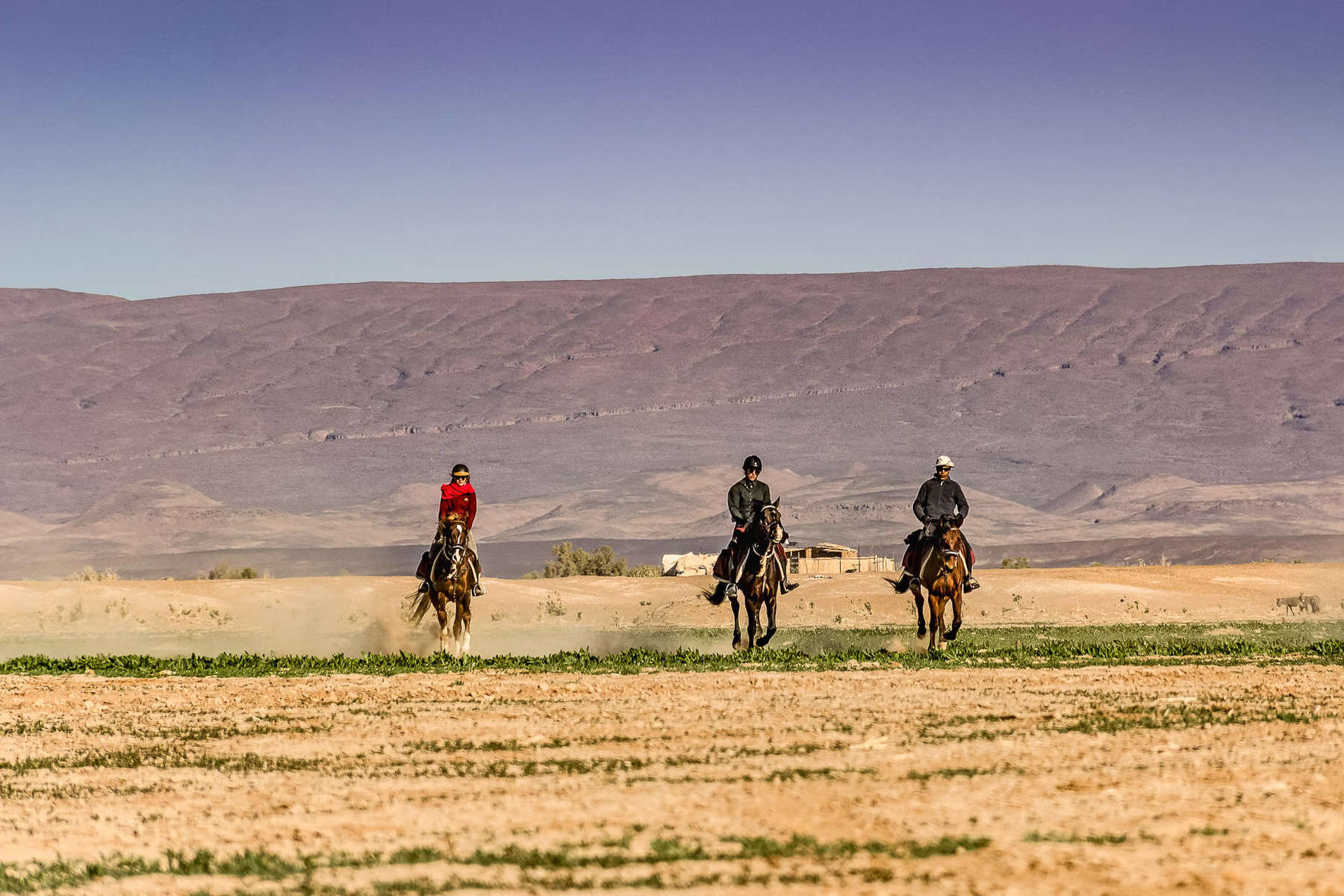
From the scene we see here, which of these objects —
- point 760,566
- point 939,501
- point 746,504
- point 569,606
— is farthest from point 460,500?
point 569,606

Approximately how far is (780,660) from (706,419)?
14142 centimetres

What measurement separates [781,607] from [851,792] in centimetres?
3711

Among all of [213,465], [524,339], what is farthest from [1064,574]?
[524,339]

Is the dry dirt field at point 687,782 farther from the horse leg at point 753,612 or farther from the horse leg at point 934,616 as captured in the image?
the horse leg at point 753,612

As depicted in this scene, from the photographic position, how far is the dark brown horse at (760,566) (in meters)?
26.2

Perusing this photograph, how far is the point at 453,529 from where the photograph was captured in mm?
26062

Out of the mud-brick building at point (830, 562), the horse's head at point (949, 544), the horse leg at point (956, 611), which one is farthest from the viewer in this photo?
the mud-brick building at point (830, 562)

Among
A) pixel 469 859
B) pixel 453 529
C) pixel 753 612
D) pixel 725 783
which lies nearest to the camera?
pixel 469 859

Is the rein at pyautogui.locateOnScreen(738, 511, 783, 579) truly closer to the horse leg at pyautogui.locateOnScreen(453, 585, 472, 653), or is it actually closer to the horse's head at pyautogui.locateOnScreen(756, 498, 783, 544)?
the horse's head at pyautogui.locateOnScreen(756, 498, 783, 544)

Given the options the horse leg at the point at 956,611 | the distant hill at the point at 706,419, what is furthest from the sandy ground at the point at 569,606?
the distant hill at the point at 706,419

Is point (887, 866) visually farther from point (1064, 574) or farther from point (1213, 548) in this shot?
point (1213, 548)

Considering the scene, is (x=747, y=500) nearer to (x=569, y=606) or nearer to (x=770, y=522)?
(x=770, y=522)

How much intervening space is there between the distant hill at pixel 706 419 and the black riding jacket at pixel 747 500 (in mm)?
91152

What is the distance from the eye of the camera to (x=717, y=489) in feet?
451
